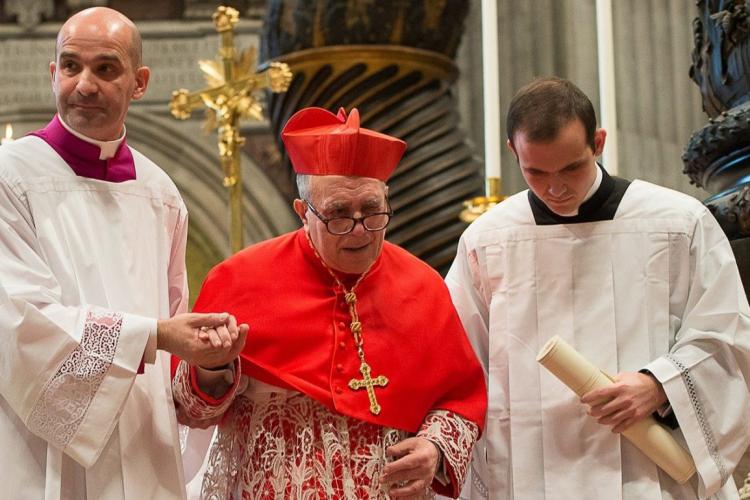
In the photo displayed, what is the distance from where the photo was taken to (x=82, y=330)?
3.44m

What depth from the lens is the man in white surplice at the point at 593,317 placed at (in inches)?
145

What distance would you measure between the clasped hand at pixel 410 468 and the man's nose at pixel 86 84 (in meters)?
1.17

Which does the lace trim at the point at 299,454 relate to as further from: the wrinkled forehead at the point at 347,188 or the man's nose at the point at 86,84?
the man's nose at the point at 86,84

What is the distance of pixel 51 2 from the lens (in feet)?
39.8

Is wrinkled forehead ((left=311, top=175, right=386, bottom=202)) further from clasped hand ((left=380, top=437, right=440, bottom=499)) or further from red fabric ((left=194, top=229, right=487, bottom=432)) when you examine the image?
clasped hand ((left=380, top=437, right=440, bottom=499))

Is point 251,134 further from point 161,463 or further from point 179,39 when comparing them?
point 161,463

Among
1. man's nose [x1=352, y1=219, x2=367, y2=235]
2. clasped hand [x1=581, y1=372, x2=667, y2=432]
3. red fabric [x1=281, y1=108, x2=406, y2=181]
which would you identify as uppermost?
red fabric [x1=281, y1=108, x2=406, y2=181]

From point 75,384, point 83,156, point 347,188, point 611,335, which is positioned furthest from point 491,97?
point 75,384

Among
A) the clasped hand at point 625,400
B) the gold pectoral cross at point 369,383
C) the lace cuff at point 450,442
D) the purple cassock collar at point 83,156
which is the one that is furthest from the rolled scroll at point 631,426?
the purple cassock collar at point 83,156

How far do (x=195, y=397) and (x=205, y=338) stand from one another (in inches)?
11.7

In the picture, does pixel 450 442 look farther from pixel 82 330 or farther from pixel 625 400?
pixel 82 330

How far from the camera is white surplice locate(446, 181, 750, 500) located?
12.2 feet

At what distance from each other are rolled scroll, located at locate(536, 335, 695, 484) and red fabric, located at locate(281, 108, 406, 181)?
2.09 feet

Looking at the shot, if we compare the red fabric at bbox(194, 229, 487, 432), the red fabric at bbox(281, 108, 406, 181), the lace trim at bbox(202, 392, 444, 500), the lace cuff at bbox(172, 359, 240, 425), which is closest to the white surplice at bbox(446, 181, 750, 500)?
the red fabric at bbox(194, 229, 487, 432)
